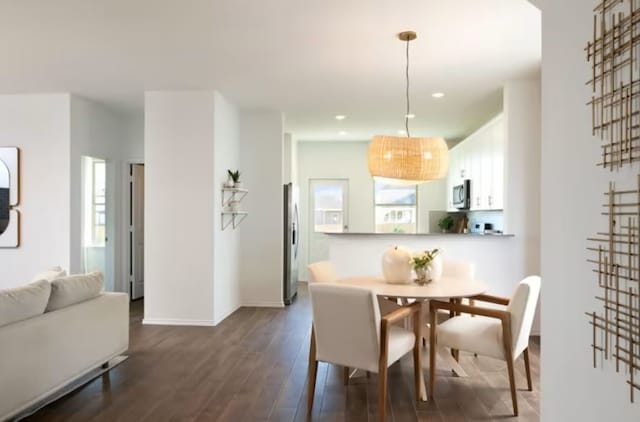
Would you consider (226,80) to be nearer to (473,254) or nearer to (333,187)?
(473,254)

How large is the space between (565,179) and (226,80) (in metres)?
3.93

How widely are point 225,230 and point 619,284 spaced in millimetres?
4803

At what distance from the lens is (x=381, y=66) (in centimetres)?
430

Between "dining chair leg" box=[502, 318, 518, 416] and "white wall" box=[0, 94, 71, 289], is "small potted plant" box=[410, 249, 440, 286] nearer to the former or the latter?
"dining chair leg" box=[502, 318, 518, 416]

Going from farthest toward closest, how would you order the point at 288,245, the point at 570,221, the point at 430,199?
the point at 430,199 < the point at 288,245 < the point at 570,221

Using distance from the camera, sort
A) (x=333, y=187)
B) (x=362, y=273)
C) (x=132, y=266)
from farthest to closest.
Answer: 1. (x=333, y=187)
2. (x=132, y=266)
3. (x=362, y=273)

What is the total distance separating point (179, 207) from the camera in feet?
17.1

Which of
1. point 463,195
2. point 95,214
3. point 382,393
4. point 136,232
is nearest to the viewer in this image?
point 382,393

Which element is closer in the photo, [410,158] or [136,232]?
[410,158]

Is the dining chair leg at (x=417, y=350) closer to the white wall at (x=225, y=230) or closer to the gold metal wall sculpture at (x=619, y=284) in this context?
the gold metal wall sculpture at (x=619, y=284)

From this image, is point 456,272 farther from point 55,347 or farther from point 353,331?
point 55,347

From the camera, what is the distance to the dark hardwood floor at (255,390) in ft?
9.39

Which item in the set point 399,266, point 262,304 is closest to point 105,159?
point 262,304

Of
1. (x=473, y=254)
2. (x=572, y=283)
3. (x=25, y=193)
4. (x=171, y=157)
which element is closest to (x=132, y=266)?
(x=25, y=193)
